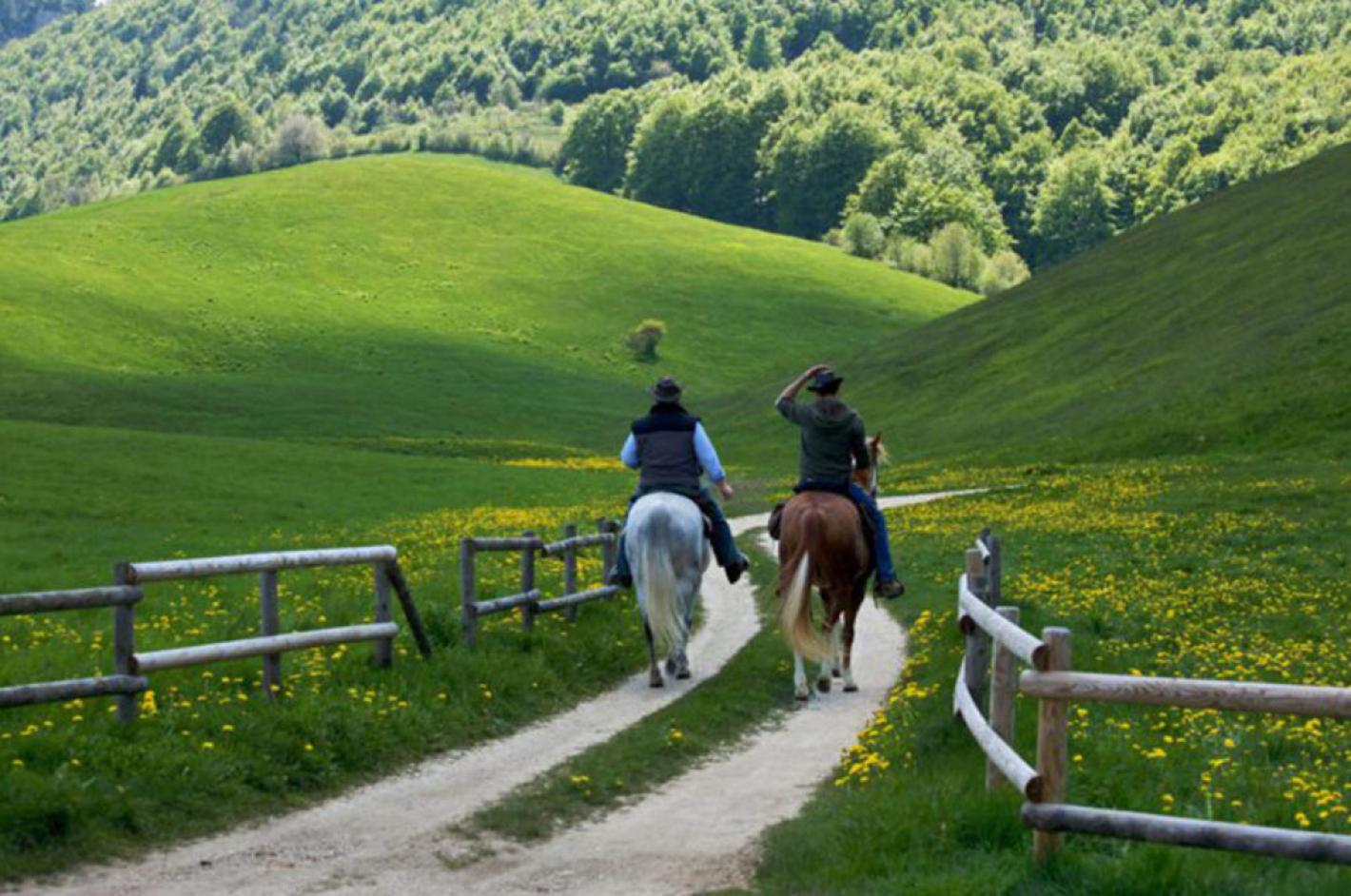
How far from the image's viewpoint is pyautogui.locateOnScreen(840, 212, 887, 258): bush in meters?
188

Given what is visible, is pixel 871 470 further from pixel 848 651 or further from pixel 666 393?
pixel 666 393

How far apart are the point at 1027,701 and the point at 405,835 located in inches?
266

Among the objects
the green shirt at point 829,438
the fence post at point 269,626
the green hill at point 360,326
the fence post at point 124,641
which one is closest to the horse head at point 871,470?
the green shirt at point 829,438

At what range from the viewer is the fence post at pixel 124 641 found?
15.2m

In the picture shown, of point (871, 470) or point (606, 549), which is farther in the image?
point (606, 549)

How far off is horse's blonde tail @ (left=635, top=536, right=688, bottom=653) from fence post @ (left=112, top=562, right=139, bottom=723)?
765 cm

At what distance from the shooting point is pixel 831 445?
69.0 feet

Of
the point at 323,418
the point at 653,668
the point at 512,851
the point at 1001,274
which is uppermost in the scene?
the point at 1001,274

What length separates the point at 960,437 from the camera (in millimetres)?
84688

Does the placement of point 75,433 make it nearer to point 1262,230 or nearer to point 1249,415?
point 1249,415

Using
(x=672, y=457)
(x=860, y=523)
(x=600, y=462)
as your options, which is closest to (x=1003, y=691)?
(x=860, y=523)

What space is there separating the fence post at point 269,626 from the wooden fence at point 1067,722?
24.0 ft

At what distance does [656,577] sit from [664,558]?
10.0 inches

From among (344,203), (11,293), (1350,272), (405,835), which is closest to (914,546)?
(405,835)
